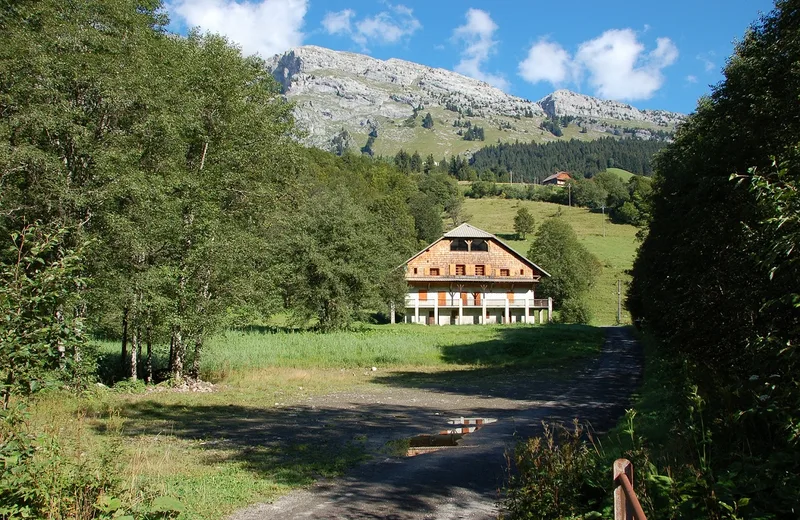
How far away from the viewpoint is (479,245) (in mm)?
67938

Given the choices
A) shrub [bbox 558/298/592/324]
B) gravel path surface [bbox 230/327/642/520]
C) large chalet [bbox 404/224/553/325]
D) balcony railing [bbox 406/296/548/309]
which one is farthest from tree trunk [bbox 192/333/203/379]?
shrub [bbox 558/298/592/324]

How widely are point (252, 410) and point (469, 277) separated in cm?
5183

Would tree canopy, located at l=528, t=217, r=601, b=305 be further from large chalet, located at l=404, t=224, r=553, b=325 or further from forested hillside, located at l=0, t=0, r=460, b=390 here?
forested hillside, located at l=0, t=0, r=460, b=390

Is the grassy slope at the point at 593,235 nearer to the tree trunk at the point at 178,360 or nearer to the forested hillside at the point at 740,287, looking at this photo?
the forested hillside at the point at 740,287

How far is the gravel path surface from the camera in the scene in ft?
24.7

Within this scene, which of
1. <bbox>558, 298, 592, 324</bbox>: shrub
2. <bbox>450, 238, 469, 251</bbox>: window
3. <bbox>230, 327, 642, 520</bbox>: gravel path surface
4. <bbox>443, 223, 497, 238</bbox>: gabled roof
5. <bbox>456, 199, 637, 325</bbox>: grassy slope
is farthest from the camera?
<bbox>456, 199, 637, 325</bbox>: grassy slope

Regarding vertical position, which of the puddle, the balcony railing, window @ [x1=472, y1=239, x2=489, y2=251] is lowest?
the puddle

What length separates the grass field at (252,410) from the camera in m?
8.35

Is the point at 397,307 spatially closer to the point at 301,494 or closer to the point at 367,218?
the point at 367,218

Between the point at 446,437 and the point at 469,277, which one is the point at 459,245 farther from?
the point at 446,437

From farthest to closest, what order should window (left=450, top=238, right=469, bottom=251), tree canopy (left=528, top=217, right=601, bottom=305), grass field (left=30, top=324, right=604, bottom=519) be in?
tree canopy (left=528, top=217, right=601, bottom=305) → window (left=450, top=238, right=469, bottom=251) → grass field (left=30, top=324, right=604, bottom=519)

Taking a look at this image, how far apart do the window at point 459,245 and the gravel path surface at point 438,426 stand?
1517 inches

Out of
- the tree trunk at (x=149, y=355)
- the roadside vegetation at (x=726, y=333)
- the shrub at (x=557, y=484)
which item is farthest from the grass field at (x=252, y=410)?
the roadside vegetation at (x=726, y=333)

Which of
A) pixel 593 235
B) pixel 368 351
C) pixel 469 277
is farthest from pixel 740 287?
pixel 593 235
